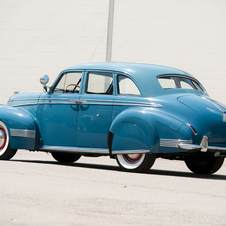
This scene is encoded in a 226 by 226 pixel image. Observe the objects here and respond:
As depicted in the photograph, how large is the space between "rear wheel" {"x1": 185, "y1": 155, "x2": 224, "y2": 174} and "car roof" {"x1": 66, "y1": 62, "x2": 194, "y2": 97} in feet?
4.78

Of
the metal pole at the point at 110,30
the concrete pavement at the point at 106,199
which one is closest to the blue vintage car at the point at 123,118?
the concrete pavement at the point at 106,199

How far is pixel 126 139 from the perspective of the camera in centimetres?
729

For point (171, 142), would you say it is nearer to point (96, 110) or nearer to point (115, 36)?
point (96, 110)

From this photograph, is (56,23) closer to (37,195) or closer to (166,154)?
(166,154)

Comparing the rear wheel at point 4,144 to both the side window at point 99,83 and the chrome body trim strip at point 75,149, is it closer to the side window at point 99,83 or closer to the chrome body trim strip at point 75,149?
the chrome body trim strip at point 75,149

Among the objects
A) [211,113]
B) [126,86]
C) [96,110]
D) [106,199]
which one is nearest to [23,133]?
[96,110]

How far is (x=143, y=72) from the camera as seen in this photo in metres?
7.76

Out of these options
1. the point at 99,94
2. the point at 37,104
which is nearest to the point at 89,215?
the point at 99,94

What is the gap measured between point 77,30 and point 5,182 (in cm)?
1241

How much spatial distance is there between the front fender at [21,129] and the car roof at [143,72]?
1384 millimetres

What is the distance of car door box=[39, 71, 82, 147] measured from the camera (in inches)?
320

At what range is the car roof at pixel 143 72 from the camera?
750cm

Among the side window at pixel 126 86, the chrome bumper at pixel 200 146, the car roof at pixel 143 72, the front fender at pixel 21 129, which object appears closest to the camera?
the chrome bumper at pixel 200 146

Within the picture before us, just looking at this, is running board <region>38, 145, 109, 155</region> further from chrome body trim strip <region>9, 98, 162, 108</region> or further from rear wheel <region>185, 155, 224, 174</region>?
rear wheel <region>185, 155, 224, 174</region>
